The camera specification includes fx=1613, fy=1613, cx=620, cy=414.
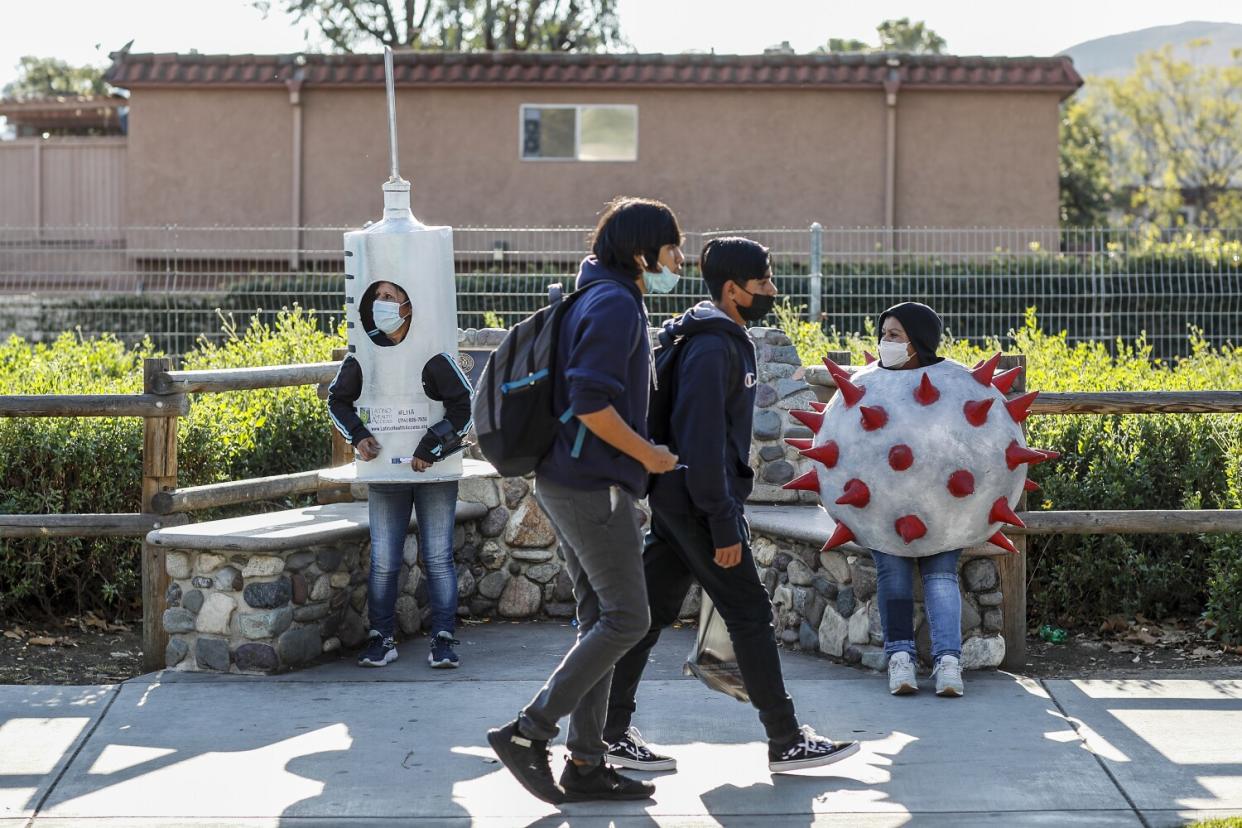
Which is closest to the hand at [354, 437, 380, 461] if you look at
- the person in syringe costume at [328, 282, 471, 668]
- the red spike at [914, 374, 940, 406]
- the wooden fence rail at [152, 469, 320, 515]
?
the person in syringe costume at [328, 282, 471, 668]

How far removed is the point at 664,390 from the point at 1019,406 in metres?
1.81

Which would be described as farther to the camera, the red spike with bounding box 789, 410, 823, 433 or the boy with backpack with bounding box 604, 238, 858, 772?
the red spike with bounding box 789, 410, 823, 433

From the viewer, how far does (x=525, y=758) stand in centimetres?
473

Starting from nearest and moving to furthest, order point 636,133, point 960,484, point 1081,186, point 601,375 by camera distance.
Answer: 1. point 601,375
2. point 960,484
3. point 636,133
4. point 1081,186

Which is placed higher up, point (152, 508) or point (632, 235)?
point (632, 235)

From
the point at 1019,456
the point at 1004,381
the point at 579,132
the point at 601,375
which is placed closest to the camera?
the point at 601,375

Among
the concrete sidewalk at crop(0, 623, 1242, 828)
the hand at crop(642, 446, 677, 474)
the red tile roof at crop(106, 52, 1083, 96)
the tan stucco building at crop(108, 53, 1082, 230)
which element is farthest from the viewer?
the tan stucco building at crop(108, 53, 1082, 230)

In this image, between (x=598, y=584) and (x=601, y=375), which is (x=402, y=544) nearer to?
(x=598, y=584)

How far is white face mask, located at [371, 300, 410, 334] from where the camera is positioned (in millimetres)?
6535

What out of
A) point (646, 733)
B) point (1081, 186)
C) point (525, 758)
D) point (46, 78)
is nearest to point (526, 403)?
point (525, 758)

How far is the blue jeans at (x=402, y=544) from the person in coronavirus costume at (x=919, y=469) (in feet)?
5.02

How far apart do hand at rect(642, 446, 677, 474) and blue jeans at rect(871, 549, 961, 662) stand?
1.85m

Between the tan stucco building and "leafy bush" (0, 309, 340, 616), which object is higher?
the tan stucco building

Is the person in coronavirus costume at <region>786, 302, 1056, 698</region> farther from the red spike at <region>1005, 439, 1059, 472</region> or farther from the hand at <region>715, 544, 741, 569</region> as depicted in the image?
the hand at <region>715, 544, 741, 569</region>
